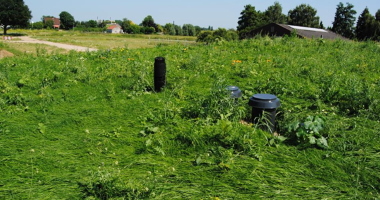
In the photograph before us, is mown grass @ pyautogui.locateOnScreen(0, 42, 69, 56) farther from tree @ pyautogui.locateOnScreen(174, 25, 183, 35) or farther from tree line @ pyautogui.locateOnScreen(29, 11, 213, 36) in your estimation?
tree @ pyautogui.locateOnScreen(174, 25, 183, 35)

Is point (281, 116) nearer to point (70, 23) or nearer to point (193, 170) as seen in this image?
point (193, 170)

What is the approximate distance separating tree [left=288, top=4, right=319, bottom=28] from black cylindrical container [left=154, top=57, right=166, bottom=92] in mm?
78085

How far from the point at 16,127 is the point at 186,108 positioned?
7.81 ft

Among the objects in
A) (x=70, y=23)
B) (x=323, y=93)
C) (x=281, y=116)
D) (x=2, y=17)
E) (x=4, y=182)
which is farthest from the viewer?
(x=70, y=23)

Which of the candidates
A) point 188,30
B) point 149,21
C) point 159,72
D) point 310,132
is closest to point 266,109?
point 310,132

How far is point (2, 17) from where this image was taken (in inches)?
2240

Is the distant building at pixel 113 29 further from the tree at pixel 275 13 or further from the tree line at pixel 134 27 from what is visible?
the tree at pixel 275 13

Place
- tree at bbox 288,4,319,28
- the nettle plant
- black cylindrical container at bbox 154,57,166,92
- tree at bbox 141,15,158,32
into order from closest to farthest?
the nettle plant
black cylindrical container at bbox 154,57,166,92
tree at bbox 288,4,319,28
tree at bbox 141,15,158,32

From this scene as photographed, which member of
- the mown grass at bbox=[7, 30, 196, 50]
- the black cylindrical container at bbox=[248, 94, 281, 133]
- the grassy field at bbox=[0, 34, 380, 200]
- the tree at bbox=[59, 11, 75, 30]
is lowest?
the grassy field at bbox=[0, 34, 380, 200]

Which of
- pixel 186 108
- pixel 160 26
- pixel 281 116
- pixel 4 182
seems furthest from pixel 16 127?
pixel 160 26

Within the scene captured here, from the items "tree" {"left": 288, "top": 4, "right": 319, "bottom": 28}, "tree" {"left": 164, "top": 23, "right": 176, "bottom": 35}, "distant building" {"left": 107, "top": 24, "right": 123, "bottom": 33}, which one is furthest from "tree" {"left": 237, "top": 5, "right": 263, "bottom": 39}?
"distant building" {"left": 107, "top": 24, "right": 123, "bottom": 33}

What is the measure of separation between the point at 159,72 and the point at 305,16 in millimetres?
80308

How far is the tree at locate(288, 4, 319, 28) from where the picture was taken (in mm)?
74250

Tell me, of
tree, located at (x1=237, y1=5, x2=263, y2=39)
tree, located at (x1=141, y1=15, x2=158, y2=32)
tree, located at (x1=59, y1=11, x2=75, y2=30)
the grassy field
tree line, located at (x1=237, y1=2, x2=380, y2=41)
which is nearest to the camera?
the grassy field
